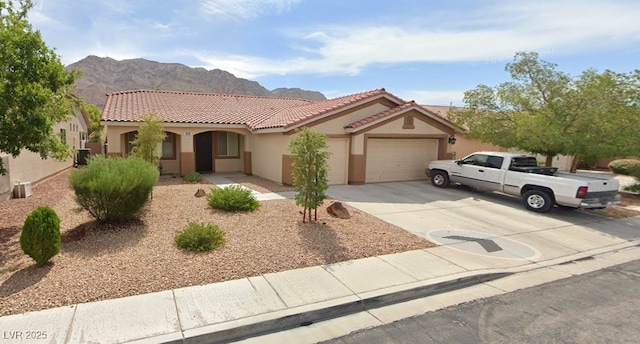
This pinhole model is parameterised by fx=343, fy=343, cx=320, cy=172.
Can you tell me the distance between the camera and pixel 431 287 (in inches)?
210

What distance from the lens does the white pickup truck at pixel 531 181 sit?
32.1 ft

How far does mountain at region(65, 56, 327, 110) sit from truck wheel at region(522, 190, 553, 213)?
7646 centimetres

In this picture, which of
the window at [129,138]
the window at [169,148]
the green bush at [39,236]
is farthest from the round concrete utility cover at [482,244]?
the window at [129,138]

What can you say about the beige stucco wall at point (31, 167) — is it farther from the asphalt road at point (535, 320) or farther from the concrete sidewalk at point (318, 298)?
the asphalt road at point (535, 320)

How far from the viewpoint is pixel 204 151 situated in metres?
18.7

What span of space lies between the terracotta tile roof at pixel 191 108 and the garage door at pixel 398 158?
6003 mm

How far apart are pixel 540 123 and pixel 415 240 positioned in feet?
26.7

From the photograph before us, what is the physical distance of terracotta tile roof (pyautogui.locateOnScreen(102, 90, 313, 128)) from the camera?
53.5ft

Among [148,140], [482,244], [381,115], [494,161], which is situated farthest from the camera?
[381,115]

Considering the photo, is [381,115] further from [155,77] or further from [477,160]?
[155,77]

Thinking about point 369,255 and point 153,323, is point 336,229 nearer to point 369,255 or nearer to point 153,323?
point 369,255

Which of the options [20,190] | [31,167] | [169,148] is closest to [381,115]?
[169,148]

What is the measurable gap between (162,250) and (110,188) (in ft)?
5.96

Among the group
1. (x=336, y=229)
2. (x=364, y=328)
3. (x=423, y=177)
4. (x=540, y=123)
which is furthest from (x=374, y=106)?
(x=364, y=328)
